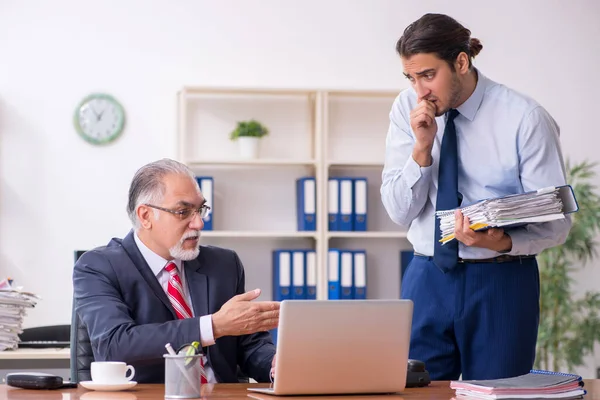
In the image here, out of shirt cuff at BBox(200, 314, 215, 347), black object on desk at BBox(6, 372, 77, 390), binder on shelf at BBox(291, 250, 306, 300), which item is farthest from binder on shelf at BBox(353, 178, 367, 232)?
black object on desk at BBox(6, 372, 77, 390)

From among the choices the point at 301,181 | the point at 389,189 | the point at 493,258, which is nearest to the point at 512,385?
the point at 493,258

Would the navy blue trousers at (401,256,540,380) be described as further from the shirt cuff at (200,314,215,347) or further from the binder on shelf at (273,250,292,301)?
the binder on shelf at (273,250,292,301)

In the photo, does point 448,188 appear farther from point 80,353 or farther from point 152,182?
point 80,353

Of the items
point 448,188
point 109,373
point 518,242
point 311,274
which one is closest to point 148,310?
point 109,373

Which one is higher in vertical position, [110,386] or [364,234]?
[364,234]

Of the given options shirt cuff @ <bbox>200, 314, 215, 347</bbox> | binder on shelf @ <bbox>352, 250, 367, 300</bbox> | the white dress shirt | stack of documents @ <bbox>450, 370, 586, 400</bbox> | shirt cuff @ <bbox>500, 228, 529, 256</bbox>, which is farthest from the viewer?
binder on shelf @ <bbox>352, 250, 367, 300</bbox>

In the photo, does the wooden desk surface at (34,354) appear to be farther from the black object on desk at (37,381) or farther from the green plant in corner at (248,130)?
the green plant in corner at (248,130)

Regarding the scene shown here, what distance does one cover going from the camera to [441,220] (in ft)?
7.67

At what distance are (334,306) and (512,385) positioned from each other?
1.26 ft

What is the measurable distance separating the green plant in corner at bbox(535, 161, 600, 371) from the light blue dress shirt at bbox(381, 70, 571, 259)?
2.78 m

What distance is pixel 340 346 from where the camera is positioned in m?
1.76

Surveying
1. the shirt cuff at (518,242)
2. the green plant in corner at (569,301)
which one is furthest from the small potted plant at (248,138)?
the shirt cuff at (518,242)

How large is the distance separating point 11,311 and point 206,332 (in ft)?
5.47

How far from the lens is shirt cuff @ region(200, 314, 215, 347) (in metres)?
2.15
